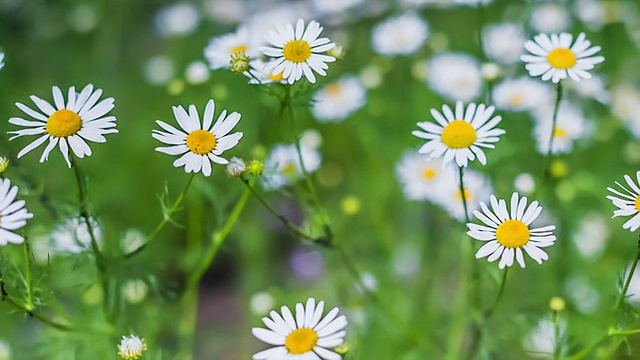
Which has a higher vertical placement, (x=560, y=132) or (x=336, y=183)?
(x=336, y=183)

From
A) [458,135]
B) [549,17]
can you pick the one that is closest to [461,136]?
[458,135]

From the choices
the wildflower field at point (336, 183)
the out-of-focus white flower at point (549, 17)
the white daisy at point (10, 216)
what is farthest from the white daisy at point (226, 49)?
the out-of-focus white flower at point (549, 17)

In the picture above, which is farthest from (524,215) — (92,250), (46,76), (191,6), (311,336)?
(46,76)

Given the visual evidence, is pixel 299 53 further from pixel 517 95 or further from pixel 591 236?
pixel 591 236

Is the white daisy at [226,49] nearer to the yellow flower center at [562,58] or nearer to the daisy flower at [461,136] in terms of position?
the daisy flower at [461,136]

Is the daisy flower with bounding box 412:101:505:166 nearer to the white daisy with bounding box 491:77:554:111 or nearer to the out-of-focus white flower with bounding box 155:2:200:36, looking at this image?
the white daisy with bounding box 491:77:554:111
